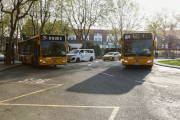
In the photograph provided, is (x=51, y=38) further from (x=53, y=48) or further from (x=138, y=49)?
(x=138, y=49)

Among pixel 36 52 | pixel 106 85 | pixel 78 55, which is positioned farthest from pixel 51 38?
pixel 78 55

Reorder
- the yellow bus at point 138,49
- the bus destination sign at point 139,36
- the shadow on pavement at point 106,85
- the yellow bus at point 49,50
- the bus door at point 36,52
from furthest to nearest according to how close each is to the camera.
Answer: the bus door at point 36,52, the yellow bus at point 49,50, the bus destination sign at point 139,36, the yellow bus at point 138,49, the shadow on pavement at point 106,85

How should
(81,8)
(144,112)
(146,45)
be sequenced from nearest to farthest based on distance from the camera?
(144,112) < (146,45) < (81,8)

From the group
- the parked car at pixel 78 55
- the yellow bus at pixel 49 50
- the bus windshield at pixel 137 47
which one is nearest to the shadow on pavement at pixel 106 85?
the bus windshield at pixel 137 47

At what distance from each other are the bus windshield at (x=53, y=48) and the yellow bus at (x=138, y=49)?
203 inches

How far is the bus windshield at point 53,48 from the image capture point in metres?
15.9

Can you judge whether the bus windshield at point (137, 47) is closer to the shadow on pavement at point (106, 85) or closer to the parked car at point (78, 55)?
the shadow on pavement at point (106, 85)

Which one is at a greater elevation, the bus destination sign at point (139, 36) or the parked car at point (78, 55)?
the bus destination sign at point (139, 36)

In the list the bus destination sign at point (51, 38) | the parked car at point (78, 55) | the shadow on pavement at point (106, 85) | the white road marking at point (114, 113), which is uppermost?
the bus destination sign at point (51, 38)

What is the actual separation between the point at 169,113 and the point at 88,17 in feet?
105

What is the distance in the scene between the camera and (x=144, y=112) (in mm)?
4441

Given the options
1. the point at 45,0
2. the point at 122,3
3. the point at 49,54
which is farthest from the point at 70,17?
the point at 49,54

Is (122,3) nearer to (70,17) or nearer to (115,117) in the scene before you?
(70,17)

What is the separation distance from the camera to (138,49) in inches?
596
